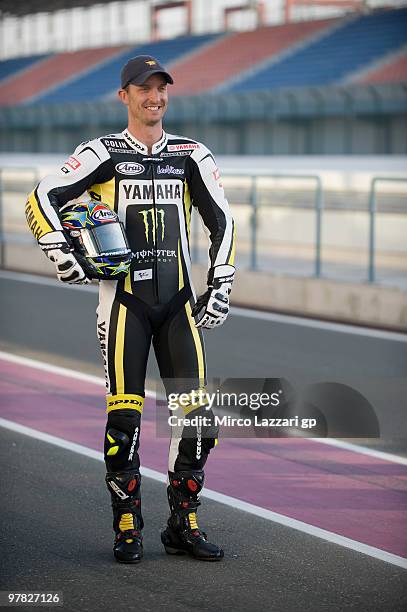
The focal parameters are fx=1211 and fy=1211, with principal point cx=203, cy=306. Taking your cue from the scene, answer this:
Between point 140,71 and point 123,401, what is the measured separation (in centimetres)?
138

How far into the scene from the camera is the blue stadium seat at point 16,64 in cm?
5519

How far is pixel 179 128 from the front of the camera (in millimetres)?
37219

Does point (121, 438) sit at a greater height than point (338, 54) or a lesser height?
lesser

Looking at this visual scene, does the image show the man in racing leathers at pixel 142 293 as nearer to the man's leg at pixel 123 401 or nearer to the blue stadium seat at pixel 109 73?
the man's leg at pixel 123 401

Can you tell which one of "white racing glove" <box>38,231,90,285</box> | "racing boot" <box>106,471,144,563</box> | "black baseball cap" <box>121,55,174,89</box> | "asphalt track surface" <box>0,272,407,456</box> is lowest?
"racing boot" <box>106,471,144,563</box>

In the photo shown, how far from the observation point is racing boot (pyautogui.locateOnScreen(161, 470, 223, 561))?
5.12 metres

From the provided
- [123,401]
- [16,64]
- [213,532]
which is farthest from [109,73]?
[123,401]

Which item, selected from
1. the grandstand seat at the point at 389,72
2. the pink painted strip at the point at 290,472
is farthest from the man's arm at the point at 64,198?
the grandstand seat at the point at 389,72

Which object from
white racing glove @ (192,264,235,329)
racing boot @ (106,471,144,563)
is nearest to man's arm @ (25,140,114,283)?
white racing glove @ (192,264,235,329)

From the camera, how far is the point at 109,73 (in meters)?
48.1

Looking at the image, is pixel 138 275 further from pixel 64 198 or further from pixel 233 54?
pixel 233 54

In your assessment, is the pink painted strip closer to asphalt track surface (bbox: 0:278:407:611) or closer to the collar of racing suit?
asphalt track surface (bbox: 0:278:407:611)

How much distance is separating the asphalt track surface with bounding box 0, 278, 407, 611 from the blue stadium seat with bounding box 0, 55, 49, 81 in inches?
1867

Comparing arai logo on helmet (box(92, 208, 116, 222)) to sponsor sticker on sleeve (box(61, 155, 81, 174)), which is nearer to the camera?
arai logo on helmet (box(92, 208, 116, 222))
